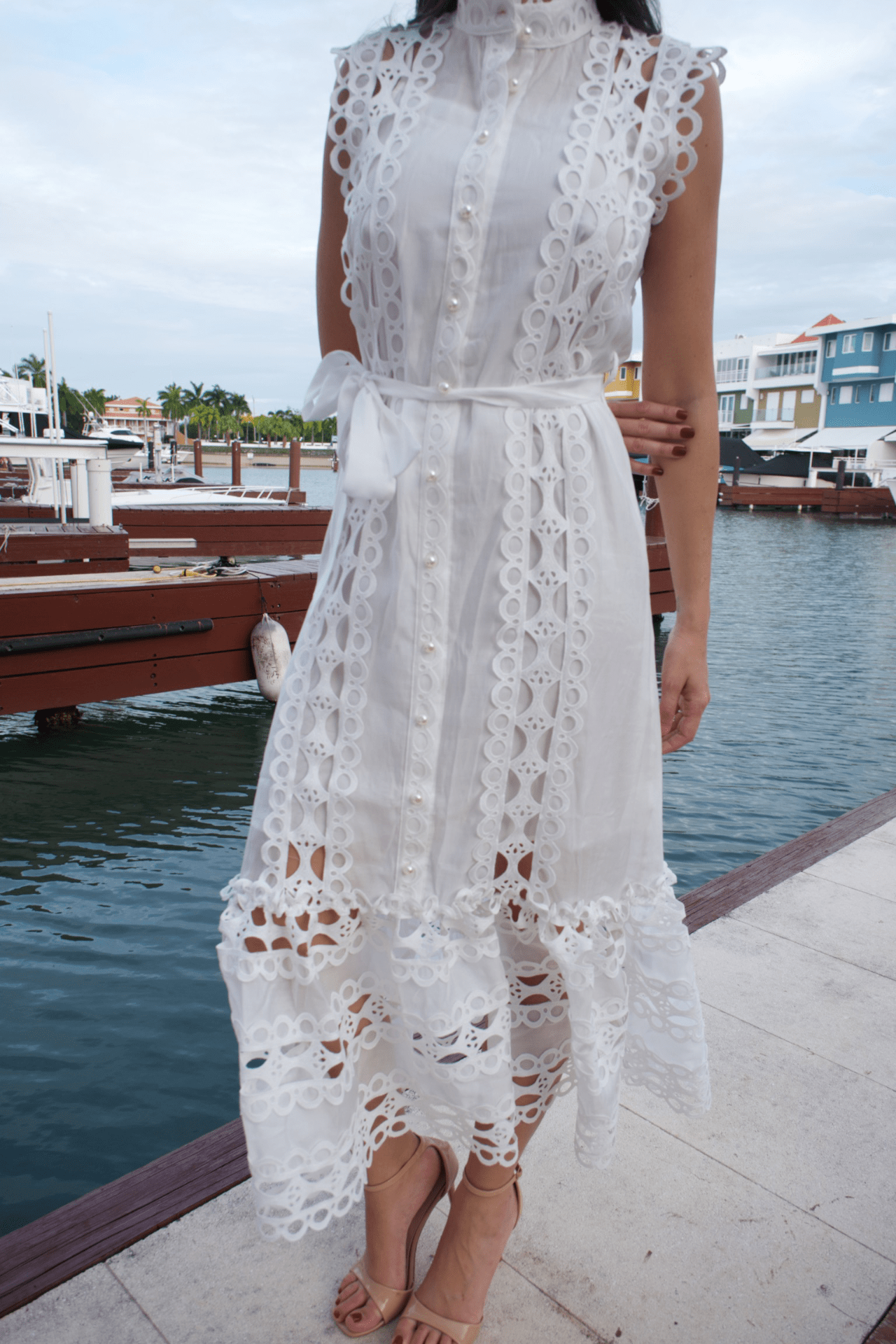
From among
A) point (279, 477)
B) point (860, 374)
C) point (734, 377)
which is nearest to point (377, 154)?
point (860, 374)

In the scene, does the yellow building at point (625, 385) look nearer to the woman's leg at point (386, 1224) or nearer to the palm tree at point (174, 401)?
the woman's leg at point (386, 1224)

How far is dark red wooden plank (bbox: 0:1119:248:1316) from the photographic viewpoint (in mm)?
1453

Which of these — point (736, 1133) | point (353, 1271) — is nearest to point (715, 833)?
point (736, 1133)

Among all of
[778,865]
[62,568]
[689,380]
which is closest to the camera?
[689,380]

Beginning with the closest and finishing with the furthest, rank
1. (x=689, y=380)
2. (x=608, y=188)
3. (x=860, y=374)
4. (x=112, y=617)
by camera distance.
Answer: (x=608, y=188) → (x=689, y=380) → (x=112, y=617) → (x=860, y=374)

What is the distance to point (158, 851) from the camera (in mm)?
4965

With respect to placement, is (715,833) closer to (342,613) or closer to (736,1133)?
(736,1133)

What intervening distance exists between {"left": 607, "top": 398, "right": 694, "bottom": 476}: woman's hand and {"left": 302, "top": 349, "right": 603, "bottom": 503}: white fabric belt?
0.09m

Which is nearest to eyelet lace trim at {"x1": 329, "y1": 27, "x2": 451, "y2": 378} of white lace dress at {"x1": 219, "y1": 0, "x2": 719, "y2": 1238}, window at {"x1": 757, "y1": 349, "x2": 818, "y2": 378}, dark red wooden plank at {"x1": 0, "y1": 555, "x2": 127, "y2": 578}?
white lace dress at {"x1": 219, "y1": 0, "x2": 719, "y2": 1238}

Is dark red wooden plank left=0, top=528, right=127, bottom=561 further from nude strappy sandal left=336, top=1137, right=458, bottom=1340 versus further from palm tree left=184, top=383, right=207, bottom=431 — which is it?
palm tree left=184, top=383, right=207, bottom=431

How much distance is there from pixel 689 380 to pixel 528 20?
47cm

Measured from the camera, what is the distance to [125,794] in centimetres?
588

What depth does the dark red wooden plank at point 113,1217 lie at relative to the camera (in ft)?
4.77

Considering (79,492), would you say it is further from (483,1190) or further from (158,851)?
(483,1190)
